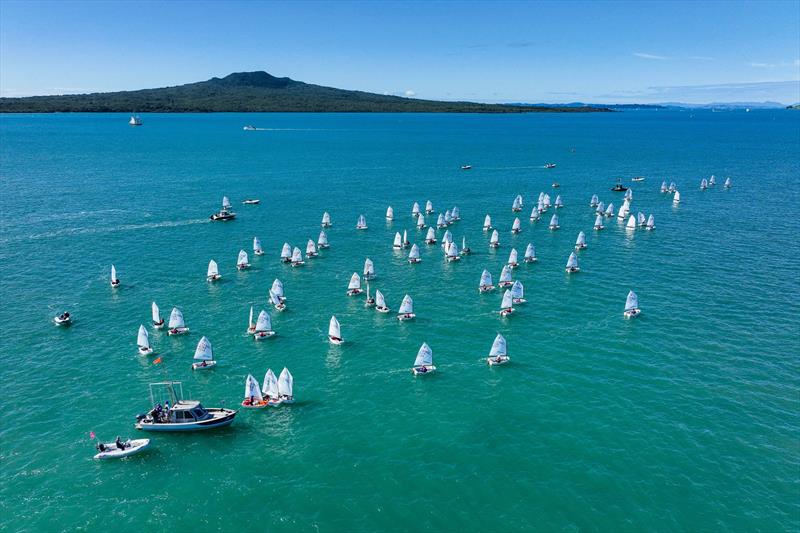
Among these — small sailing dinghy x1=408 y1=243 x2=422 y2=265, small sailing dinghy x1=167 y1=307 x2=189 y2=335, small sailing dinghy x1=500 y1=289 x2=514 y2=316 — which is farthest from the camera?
small sailing dinghy x1=408 y1=243 x2=422 y2=265

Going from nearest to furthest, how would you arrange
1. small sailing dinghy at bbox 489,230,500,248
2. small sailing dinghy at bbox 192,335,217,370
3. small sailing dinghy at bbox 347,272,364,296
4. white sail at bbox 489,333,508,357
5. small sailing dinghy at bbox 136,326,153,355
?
small sailing dinghy at bbox 192,335,217,370 < white sail at bbox 489,333,508,357 < small sailing dinghy at bbox 136,326,153,355 < small sailing dinghy at bbox 347,272,364,296 < small sailing dinghy at bbox 489,230,500,248

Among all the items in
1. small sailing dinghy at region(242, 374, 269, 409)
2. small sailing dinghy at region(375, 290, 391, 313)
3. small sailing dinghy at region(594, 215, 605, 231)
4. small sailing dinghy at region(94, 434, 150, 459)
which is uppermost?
small sailing dinghy at region(594, 215, 605, 231)

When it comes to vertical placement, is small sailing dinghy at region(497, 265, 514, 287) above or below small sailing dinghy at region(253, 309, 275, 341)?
above

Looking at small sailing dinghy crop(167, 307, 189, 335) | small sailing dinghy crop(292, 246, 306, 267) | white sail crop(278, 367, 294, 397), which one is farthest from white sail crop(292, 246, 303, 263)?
white sail crop(278, 367, 294, 397)

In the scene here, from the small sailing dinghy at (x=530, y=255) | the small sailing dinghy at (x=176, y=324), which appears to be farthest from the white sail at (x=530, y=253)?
the small sailing dinghy at (x=176, y=324)

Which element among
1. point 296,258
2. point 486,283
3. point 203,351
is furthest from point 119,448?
point 486,283

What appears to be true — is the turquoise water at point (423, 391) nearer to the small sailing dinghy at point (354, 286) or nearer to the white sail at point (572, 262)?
the small sailing dinghy at point (354, 286)

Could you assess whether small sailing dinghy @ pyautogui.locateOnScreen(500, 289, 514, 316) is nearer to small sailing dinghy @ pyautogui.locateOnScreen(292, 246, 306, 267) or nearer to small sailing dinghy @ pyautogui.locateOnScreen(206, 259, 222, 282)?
small sailing dinghy @ pyautogui.locateOnScreen(292, 246, 306, 267)

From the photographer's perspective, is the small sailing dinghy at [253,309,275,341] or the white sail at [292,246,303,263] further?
the white sail at [292,246,303,263]

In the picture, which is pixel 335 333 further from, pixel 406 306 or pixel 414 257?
pixel 414 257
